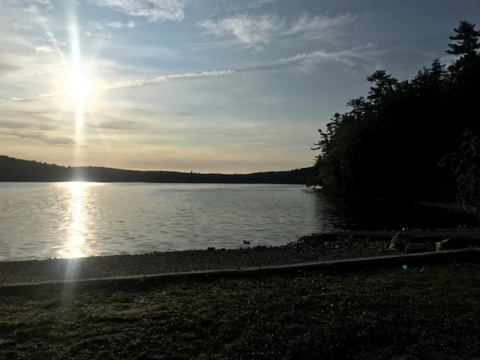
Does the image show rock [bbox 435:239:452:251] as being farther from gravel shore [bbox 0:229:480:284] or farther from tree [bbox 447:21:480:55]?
tree [bbox 447:21:480:55]

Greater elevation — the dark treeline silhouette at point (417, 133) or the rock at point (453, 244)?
the dark treeline silhouette at point (417, 133)

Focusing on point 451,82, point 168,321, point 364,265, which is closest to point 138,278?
point 168,321

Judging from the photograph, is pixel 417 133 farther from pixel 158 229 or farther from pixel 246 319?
pixel 246 319

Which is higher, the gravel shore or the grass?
the grass

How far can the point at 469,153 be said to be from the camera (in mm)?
17578

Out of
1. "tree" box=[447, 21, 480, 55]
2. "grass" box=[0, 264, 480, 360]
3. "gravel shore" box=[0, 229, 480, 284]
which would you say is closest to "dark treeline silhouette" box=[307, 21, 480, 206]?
"tree" box=[447, 21, 480, 55]

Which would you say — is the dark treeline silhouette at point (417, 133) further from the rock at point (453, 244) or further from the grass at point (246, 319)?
the grass at point (246, 319)

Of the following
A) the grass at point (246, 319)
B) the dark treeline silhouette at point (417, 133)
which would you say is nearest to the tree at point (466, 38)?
the dark treeline silhouette at point (417, 133)

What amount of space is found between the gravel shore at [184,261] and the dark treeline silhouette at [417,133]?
43.7 meters

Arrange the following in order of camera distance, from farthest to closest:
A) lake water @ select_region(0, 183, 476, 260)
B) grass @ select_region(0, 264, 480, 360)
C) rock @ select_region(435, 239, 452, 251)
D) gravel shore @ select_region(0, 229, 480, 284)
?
lake water @ select_region(0, 183, 476, 260) < gravel shore @ select_region(0, 229, 480, 284) < rock @ select_region(435, 239, 452, 251) < grass @ select_region(0, 264, 480, 360)

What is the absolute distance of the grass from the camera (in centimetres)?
681

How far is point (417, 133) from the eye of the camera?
72.3 metres

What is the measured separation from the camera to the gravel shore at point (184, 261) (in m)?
17.6

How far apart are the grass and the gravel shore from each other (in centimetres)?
664
